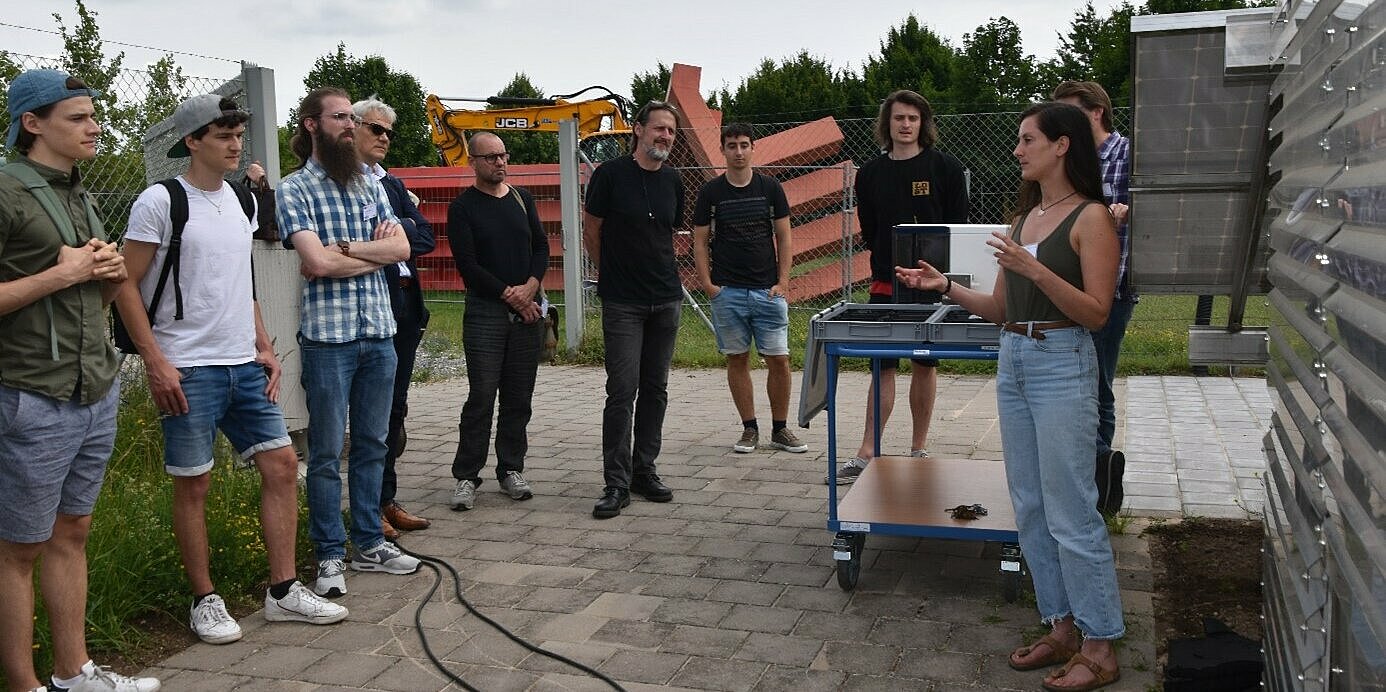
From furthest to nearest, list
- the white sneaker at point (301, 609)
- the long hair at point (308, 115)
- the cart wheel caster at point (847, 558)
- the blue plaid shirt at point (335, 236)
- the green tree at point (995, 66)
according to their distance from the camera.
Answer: the green tree at point (995, 66) → the long hair at point (308, 115) → the blue plaid shirt at point (335, 236) → the cart wheel caster at point (847, 558) → the white sneaker at point (301, 609)

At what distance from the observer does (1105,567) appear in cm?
413

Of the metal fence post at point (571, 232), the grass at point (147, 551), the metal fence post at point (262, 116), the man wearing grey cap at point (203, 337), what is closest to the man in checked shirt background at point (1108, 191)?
the man wearing grey cap at point (203, 337)

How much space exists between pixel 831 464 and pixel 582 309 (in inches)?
314

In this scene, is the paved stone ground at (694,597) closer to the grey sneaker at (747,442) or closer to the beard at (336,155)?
the grey sneaker at (747,442)

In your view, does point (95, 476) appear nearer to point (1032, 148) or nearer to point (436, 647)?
point (436, 647)

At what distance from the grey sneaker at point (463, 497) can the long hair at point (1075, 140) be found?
3837 millimetres

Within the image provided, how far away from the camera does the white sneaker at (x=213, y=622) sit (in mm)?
4703

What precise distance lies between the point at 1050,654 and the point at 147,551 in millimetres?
3560

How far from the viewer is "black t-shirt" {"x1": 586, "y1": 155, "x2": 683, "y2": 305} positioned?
6.71 meters

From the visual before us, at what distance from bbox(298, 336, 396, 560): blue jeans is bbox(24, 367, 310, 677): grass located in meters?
0.33

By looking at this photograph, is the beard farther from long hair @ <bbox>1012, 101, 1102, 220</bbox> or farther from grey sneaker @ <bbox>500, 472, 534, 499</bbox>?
long hair @ <bbox>1012, 101, 1102, 220</bbox>

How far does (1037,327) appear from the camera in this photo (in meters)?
4.12

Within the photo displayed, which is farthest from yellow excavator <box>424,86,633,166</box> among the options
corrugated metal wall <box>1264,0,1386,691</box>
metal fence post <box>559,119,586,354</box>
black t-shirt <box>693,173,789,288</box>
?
corrugated metal wall <box>1264,0,1386,691</box>

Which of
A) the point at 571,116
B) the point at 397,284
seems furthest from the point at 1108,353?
the point at 571,116
